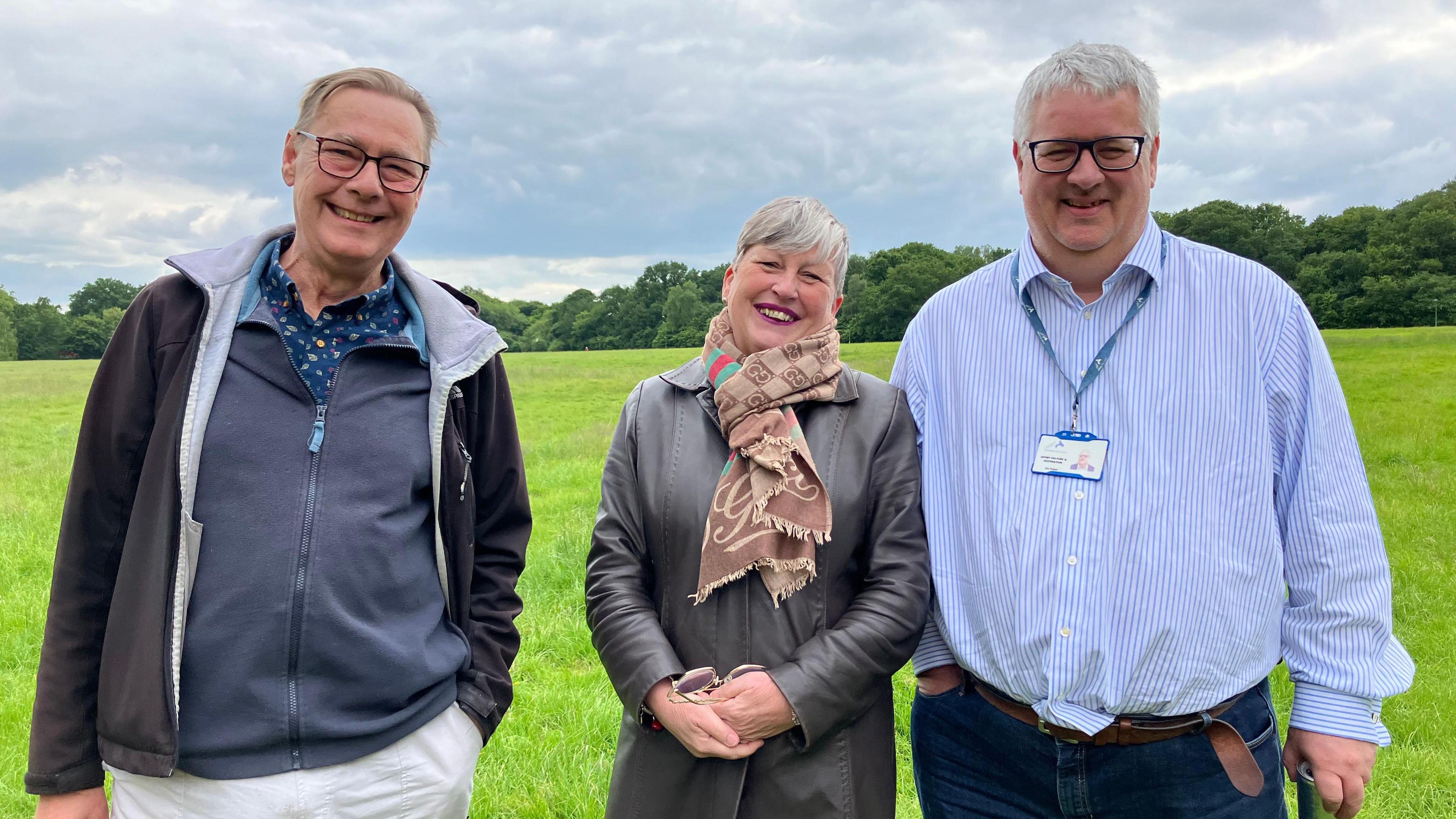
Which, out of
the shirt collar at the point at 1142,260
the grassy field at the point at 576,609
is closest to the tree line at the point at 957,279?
the grassy field at the point at 576,609

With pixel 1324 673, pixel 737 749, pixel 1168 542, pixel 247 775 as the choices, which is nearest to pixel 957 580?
pixel 1168 542

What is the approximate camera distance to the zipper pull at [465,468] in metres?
2.77

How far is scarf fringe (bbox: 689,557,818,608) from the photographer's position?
258 cm

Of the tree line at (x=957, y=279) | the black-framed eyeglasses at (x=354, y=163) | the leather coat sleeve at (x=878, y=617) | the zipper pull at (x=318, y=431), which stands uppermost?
the tree line at (x=957, y=279)

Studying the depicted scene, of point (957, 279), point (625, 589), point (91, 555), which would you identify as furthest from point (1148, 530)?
point (957, 279)

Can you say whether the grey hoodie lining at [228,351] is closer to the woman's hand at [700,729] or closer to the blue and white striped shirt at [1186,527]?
the woman's hand at [700,729]

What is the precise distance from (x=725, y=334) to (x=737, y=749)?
130 cm

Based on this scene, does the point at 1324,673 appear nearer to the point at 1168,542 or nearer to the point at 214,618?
the point at 1168,542

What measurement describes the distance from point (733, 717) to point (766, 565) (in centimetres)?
44

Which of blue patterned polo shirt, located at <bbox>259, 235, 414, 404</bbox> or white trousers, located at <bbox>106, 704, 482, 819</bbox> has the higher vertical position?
blue patterned polo shirt, located at <bbox>259, 235, 414, 404</bbox>

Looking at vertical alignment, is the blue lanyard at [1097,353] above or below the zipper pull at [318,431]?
above

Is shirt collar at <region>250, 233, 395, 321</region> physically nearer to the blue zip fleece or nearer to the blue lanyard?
the blue zip fleece

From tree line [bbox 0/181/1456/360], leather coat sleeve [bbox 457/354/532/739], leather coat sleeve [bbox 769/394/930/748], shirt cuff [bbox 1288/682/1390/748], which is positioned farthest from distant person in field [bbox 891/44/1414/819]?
tree line [bbox 0/181/1456/360]

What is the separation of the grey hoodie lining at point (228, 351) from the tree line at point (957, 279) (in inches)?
1412
